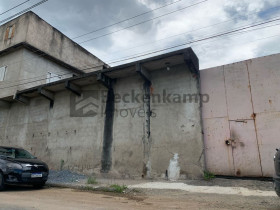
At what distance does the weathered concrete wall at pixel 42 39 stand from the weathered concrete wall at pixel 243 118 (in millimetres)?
11322

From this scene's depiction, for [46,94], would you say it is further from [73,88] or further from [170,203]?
[170,203]

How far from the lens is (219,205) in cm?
465

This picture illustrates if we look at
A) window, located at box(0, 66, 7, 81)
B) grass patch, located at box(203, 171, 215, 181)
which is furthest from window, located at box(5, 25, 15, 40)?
grass patch, located at box(203, 171, 215, 181)

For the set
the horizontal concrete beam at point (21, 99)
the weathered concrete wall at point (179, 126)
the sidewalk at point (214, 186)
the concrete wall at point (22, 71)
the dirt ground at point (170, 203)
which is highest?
the concrete wall at point (22, 71)

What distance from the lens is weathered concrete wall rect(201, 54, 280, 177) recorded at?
7.05 metres

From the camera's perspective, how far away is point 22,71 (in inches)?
512

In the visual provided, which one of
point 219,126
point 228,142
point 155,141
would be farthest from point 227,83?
point 155,141

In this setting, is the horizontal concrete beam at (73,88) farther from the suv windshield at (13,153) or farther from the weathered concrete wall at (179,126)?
the weathered concrete wall at (179,126)

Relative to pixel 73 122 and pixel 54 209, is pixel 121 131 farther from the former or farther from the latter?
pixel 54 209

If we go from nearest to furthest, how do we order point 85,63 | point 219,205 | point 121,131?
point 219,205 → point 121,131 → point 85,63

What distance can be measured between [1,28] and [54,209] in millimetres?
15593

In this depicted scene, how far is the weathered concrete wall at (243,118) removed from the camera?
23.1ft

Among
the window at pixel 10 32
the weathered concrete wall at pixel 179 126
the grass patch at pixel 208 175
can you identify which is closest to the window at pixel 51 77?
the window at pixel 10 32

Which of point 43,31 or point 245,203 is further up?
point 43,31
